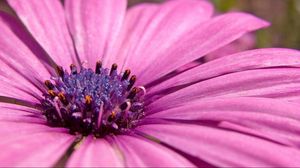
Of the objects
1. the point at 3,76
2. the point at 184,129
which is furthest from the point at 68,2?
the point at 184,129

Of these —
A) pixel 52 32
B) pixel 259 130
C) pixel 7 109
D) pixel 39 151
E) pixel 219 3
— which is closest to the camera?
pixel 39 151

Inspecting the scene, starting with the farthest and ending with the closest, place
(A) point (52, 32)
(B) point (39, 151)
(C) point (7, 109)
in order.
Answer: (A) point (52, 32) < (C) point (7, 109) < (B) point (39, 151)

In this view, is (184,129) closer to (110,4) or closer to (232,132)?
(232,132)

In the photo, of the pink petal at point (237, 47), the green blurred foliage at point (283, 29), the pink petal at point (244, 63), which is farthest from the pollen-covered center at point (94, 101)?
the green blurred foliage at point (283, 29)

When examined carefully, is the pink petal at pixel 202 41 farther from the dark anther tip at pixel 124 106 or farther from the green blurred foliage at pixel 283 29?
the green blurred foliage at pixel 283 29

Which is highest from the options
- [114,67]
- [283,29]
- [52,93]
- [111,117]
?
[283,29]

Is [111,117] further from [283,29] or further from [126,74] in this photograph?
[283,29]

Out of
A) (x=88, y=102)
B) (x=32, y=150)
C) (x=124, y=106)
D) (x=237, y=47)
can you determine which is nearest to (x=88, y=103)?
(x=88, y=102)
